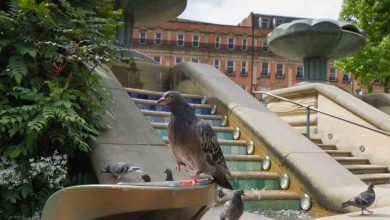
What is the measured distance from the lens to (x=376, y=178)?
804cm

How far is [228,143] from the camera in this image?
734 cm

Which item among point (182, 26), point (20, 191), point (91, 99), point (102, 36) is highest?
point (182, 26)

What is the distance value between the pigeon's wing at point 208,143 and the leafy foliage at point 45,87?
176cm

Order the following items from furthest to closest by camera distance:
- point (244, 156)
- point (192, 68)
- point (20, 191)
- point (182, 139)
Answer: point (192, 68) → point (244, 156) → point (20, 191) → point (182, 139)

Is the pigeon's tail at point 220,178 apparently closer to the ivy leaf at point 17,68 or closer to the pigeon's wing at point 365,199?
the ivy leaf at point 17,68

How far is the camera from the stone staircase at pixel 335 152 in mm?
8180

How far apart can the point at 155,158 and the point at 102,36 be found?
4.89 ft

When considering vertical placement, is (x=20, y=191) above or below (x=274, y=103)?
below

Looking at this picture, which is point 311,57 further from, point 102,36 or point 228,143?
point 102,36

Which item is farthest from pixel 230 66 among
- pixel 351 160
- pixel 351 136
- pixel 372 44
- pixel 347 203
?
pixel 347 203

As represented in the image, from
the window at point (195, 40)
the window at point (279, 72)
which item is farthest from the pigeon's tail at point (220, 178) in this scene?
the window at point (279, 72)

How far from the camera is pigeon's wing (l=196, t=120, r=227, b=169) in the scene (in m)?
Result: 2.66

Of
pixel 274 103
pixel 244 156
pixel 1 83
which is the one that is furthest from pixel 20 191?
pixel 274 103

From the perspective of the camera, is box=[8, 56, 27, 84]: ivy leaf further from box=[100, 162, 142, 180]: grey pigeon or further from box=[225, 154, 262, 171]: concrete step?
box=[225, 154, 262, 171]: concrete step
